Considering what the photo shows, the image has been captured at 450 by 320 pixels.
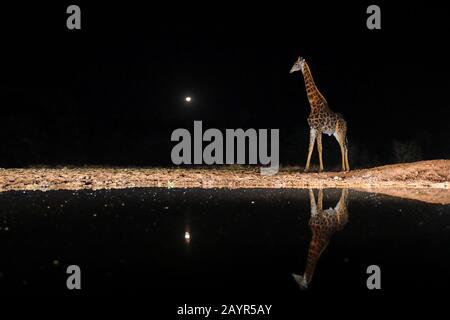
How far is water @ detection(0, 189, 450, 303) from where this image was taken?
579 centimetres

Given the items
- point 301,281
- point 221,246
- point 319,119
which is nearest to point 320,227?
point 221,246

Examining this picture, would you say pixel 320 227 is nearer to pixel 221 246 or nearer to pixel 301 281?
pixel 221 246

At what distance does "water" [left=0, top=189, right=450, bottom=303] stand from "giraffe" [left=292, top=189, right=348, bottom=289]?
15mm

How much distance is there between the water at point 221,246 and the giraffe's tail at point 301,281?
0.03 ft

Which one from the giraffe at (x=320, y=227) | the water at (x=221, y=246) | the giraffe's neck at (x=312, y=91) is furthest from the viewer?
the giraffe's neck at (x=312, y=91)

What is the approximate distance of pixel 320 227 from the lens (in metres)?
8.75

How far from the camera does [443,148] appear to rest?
2809 cm

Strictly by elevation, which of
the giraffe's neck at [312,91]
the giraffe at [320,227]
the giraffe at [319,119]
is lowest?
the giraffe at [320,227]

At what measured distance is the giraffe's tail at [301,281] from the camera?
5691 mm

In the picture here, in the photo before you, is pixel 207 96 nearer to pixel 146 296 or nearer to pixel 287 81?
pixel 287 81

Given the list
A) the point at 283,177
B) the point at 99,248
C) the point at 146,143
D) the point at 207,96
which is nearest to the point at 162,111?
the point at 207,96

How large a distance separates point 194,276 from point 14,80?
26897 millimetres

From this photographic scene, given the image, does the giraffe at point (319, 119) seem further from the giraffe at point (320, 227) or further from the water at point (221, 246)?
the water at point (221, 246)

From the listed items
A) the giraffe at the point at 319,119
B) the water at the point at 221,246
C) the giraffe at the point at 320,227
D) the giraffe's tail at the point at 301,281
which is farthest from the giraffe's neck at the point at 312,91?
the giraffe's tail at the point at 301,281
